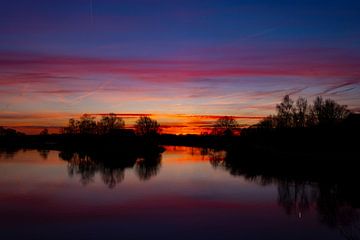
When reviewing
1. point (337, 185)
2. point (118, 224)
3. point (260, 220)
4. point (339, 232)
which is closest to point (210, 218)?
point (260, 220)

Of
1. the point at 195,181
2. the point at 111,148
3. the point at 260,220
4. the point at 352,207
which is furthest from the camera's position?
Answer: the point at 111,148

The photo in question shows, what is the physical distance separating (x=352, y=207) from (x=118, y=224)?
10795 millimetres

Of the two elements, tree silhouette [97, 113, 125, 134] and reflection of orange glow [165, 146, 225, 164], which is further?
tree silhouette [97, 113, 125, 134]

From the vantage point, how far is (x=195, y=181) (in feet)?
106

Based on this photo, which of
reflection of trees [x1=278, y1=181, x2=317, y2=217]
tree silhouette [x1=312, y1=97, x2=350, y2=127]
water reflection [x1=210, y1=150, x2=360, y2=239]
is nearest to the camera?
water reflection [x1=210, y1=150, x2=360, y2=239]

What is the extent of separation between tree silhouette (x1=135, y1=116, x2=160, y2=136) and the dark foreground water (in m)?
92.4

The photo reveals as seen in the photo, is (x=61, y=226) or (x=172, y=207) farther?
(x=172, y=207)

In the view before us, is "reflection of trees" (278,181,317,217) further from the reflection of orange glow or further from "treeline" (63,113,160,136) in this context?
"treeline" (63,113,160,136)

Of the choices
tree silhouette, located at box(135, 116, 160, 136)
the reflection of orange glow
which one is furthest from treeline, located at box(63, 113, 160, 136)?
the reflection of orange glow

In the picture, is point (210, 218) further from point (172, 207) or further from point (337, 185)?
point (337, 185)

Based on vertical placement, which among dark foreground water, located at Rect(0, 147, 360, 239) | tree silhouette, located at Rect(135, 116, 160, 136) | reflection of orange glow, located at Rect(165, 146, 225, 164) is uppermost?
tree silhouette, located at Rect(135, 116, 160, 136)

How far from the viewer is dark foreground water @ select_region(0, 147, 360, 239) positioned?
15.5 meters

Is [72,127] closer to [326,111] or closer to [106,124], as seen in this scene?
[106,124]

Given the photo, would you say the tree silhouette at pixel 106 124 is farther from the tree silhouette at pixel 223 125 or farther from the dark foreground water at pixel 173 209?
the dark foreground water at pixel 173 209
